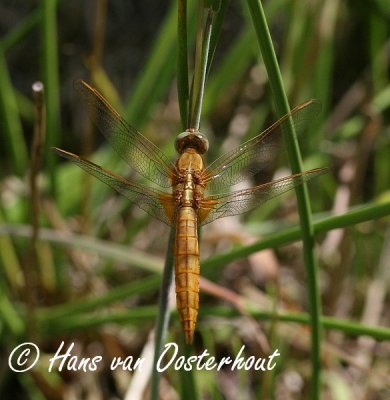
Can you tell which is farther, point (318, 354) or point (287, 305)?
point (287, 305)

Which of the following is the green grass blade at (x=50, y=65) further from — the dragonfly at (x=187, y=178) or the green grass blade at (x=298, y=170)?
the green grass blade at (x=298, y=170)

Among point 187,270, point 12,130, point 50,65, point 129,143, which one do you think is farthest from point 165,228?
point 187,270

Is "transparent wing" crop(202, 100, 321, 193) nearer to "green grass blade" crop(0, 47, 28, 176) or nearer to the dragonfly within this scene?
the dragonfly

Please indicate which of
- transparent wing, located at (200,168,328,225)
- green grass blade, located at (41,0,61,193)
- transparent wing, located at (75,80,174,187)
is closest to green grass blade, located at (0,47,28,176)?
green grass blade, located at (41,0,61,193)

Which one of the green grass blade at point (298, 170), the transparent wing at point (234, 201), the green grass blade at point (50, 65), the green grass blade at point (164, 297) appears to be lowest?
the green grass blade at point (164, 297)

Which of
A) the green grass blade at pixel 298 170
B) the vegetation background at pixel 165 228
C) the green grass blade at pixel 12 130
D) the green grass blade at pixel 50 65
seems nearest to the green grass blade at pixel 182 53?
the green grass blade at pixel 298 170

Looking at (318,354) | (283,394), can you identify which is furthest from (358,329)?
(283,394)

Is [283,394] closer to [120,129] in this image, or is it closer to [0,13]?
[120,129]
